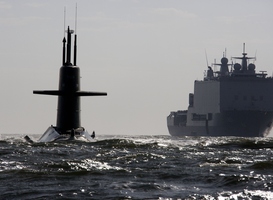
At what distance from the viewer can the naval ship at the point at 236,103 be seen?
14562cm

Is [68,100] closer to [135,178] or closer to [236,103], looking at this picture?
[135,178]

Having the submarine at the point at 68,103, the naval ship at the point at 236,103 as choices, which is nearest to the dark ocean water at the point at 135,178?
the submarine at the point at 68,103

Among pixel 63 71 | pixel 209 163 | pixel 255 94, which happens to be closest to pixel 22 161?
pixel 209 163

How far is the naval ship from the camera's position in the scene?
146 meters

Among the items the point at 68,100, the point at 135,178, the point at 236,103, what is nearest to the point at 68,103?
the point at 68,100

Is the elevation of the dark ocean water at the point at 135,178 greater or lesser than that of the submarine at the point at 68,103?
lesser

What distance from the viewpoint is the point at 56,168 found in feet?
82.0

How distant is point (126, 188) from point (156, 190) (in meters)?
0.86

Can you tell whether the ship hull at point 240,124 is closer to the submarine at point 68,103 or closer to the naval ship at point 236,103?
the naval ship at point 236,103

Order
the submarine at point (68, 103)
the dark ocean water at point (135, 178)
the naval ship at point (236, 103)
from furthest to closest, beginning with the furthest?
the naval ship at point (236, 103) → the submarine at point (68, 103) → the dark ocean water at point (135, 178)

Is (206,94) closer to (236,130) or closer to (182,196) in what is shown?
(236,130)

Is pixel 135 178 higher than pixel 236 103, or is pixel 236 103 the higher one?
pixel 236 103

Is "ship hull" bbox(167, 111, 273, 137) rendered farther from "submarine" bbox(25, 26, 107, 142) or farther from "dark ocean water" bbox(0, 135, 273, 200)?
"dark ocean water" bbox(0, 135, 273, 200)

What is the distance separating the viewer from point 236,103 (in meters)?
146
